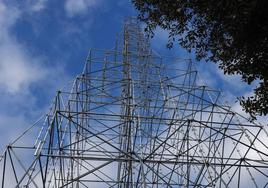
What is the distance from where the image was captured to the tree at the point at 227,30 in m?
6.56

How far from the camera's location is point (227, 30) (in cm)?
718

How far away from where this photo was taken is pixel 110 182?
19.8 meters

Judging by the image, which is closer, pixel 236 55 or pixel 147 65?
pixel 236 55

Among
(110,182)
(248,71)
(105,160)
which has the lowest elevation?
(248,71)

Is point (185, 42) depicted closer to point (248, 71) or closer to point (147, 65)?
point (248, 71)

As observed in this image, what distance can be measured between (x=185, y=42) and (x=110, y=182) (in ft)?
41.8

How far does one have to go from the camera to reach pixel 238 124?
16891 mm

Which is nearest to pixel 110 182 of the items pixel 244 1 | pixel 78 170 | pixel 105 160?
pixel 78 170

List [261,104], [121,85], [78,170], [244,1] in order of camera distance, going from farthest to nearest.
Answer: [121,85] → [78,170] → [261,104] → [244,1]

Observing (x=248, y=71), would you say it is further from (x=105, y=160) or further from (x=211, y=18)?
(x=105, y=160)

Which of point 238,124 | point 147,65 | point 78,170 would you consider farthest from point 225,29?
point 147,65

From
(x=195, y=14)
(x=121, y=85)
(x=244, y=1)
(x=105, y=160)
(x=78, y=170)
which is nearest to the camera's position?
(x=244, y=1)

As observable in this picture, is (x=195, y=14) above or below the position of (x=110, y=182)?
below

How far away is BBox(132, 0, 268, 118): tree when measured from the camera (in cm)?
656
